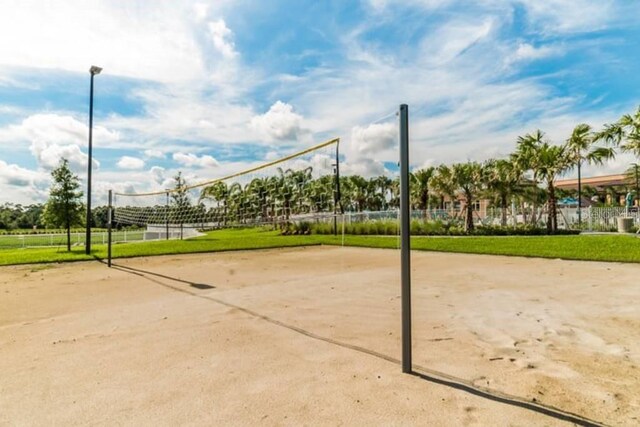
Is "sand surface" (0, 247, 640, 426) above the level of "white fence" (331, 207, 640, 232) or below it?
below

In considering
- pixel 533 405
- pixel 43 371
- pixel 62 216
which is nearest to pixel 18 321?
pixel 43 371

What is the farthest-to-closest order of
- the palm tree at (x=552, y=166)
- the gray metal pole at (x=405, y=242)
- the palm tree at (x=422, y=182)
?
the palm tree at (x=422, y=182) < the palm tree at (x=552, y=166) < the gray metal pole at (x=405, y=242)

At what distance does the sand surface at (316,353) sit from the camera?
8.03 feet

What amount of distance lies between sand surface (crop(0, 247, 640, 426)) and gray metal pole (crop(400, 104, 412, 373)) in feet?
0.77

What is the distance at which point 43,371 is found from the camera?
3.19 m

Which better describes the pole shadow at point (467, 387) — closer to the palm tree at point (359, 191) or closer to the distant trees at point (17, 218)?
the palm tree at point (359, 191)

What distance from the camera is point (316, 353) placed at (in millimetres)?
3479

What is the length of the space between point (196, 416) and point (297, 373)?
86 centimetres

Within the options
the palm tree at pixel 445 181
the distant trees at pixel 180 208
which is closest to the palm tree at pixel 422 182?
the palm tree at pixel 445 181

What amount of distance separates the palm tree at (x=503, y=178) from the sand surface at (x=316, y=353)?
66.2 feet

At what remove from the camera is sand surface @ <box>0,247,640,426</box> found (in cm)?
245

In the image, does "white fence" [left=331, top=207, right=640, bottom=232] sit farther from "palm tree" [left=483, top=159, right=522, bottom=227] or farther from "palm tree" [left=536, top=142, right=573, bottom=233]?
"palm tree" [left=536, top=142, right=573, bottom=233]

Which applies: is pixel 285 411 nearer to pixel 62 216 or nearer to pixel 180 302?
pixel 180 302

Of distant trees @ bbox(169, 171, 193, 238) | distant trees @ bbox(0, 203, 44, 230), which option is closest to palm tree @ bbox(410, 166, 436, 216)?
distant trees @ bbox(169, 171, 193, 238)
